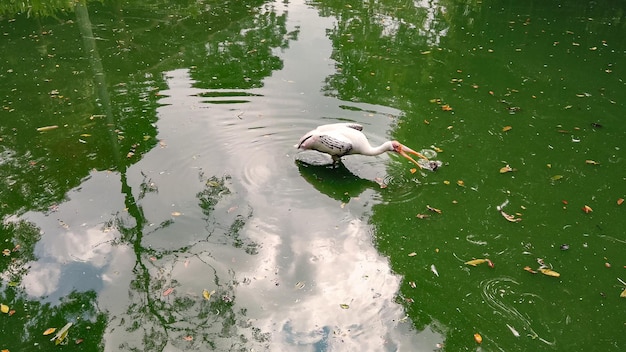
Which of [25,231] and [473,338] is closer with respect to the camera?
[473,338]

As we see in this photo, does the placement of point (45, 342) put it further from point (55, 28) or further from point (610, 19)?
point (610, 19)

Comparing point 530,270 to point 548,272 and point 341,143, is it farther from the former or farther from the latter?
point 341,143

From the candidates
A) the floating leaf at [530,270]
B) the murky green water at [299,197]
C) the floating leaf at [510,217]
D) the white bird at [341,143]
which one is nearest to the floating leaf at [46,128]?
the murky green water at [299,197]

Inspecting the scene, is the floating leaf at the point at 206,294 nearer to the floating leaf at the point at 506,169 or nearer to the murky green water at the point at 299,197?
the murky green water at the point at 299,197

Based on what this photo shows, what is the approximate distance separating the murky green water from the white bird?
11.1 inches

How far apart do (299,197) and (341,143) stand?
67cm

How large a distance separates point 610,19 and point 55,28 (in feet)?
35.5

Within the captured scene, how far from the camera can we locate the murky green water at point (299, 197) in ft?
12.2

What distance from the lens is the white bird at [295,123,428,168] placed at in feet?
16.2

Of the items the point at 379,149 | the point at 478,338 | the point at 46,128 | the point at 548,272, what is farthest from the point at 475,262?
the point at 46,128

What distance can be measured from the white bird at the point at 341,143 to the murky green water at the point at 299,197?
0.92 feet

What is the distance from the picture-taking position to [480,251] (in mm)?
4332

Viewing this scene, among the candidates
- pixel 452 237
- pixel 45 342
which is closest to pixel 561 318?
pixel 452 237

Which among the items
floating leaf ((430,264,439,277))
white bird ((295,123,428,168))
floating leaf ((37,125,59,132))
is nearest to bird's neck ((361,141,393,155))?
white bird ((295,123,428,168))
